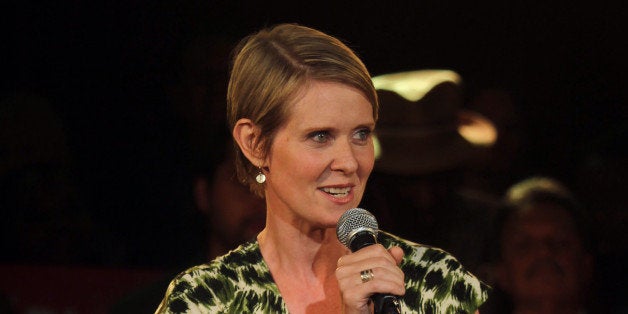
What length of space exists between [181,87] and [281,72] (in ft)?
7.20

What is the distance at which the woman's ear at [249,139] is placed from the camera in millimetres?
2439

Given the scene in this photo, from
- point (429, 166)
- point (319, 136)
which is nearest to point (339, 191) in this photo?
point (319, 136)

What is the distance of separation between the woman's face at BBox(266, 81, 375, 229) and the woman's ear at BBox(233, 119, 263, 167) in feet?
0.27

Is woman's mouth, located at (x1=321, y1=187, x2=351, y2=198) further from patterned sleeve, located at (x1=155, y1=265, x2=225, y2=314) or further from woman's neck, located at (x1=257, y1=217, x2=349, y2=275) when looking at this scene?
patterned sleeve, located at (x1=155, y1=265, x2=225, y2=314)

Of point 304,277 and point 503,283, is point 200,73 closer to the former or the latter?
point 503,283

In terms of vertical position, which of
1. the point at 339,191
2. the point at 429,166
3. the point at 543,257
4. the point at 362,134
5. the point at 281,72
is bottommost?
the point at 543,257

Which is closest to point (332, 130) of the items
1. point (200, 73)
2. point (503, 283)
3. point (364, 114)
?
point (364, 114)

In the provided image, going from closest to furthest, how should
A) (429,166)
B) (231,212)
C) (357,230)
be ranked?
1. (357,230)
2. (231,212)
3. (429,166)

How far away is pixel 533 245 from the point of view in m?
3.79

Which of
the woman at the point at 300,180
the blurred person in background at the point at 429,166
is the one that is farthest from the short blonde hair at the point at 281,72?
the blurred person in background at the point at 429,166

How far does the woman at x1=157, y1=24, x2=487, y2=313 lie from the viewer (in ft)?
7.66

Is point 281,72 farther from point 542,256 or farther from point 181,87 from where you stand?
point 181,87

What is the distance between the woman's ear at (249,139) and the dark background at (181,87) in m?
1.79

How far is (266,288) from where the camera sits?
8.21 ft
